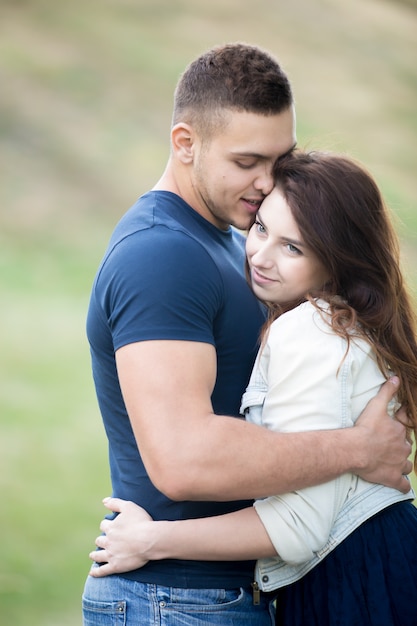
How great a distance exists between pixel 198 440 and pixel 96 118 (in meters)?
5.38

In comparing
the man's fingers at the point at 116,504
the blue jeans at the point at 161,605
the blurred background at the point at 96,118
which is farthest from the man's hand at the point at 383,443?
the blurred background at the point at 96,118

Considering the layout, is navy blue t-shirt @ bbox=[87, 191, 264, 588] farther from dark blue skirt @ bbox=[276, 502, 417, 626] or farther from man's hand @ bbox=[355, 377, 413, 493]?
man's hand @ bbox=[355, 377, 413, 493]

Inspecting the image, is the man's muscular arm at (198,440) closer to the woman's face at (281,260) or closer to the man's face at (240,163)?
the woman's face at (281,260)

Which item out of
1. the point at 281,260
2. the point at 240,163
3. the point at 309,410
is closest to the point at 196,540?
the point at 309,410

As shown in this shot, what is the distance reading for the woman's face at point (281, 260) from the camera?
1.76 meters

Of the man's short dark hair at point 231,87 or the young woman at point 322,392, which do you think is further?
the man's short dark hair at point 231,87

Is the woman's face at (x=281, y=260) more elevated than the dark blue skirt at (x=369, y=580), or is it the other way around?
the woman's face at (x=281, y=260)

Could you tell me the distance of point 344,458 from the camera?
5.25 feet

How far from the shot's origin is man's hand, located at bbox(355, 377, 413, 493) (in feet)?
5.40

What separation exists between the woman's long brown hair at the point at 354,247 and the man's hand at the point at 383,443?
0.06 metres

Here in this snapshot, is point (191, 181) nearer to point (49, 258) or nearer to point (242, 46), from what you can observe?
point (242, 46)

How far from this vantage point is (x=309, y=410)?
1590mm

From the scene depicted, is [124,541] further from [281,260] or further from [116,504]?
[281,260]

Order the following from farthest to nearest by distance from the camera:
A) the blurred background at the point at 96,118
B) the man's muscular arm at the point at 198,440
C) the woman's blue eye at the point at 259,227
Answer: the blurred background at the point at 96,118
the woman's blue eye at the point at 259,227
the man's muscular arm at the point at 198,440
